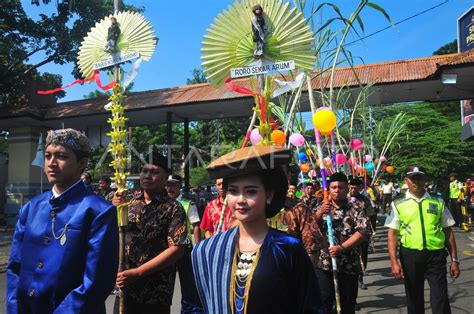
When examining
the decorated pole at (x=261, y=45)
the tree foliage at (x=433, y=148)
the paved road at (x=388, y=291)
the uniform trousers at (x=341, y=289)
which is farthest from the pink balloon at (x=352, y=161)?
the tree foliage at (x=433, y=148)

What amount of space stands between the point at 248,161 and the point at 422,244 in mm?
3112

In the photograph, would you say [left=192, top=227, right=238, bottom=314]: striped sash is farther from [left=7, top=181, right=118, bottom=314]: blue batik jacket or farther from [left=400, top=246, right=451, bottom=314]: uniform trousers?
[left=400, top=246, right=451, bottom=314]: uniform trousers

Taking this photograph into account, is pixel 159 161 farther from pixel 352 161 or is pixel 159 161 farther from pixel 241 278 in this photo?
pixel 352 161

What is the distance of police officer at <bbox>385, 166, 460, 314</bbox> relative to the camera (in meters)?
4.23

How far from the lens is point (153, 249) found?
10.2 ft

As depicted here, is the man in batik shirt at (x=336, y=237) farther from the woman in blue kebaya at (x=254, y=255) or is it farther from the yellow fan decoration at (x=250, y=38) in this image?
the woman in blue kebaya at (x=254, y=255)

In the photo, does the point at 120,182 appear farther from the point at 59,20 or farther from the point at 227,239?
the point at 59,20

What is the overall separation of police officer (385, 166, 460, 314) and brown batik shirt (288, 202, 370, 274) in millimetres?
405

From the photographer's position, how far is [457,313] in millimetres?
5305

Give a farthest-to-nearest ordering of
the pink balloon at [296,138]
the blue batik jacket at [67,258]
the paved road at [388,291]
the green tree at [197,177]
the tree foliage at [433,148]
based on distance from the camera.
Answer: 1. the green tree at [197,177]
2. the tree foliage at [433,148]
3. the pink balloon at [296,138]
4. the paved road at [388,291]
5. the blue batik jacket at [67,258]

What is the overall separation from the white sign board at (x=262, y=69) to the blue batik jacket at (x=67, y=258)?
154cm

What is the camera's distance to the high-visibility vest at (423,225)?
4.27m

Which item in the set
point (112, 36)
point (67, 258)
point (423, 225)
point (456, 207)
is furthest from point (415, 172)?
point (456, 207)

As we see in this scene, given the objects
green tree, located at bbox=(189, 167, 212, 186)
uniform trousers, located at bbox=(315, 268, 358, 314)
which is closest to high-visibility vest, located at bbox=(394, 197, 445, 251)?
uniform trousers, located at bbox=(315, 268, 358, 314)
